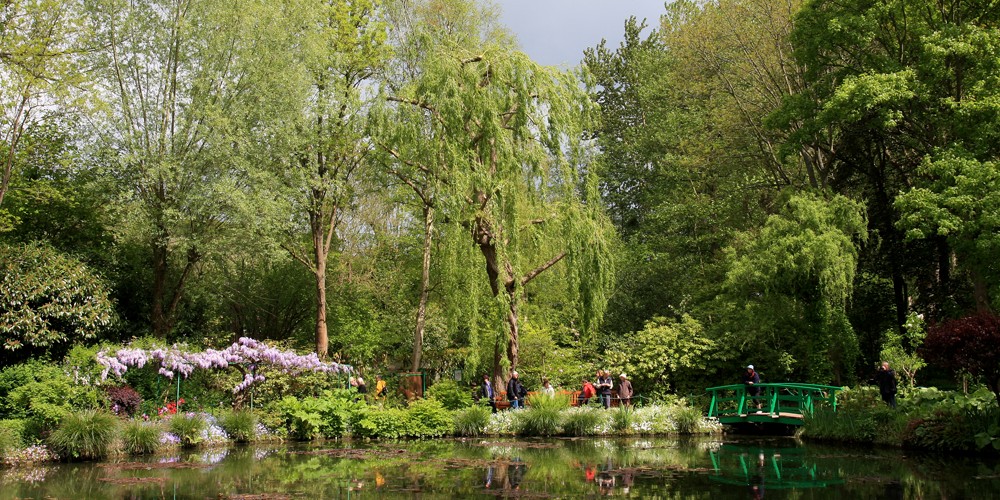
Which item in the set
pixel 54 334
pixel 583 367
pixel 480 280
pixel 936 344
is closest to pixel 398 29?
pixel 480 280

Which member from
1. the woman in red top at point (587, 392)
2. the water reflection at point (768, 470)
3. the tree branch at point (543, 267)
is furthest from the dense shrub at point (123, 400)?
the water reflection at point (768, 470)

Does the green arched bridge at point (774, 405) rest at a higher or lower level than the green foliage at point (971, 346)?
lower

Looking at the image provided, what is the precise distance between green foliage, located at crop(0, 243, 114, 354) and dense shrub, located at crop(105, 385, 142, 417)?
93.1 inches

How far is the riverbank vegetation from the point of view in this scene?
18.6m

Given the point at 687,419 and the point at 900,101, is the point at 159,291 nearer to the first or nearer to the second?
the point at 687,419

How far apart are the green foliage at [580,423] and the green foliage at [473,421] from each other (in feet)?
6.58

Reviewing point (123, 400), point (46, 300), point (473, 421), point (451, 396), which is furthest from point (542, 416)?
point (46, 300)

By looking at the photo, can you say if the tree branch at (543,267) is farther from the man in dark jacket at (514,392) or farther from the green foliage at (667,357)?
the green foliage at (667,357)

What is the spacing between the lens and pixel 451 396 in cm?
2245

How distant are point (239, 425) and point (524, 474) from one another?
29.8ft

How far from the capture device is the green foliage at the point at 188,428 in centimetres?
1709

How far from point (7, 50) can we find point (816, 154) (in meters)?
22.1

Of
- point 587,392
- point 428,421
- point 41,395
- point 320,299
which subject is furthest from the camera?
point 320,299

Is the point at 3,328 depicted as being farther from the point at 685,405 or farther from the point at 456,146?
the point at 685,405
